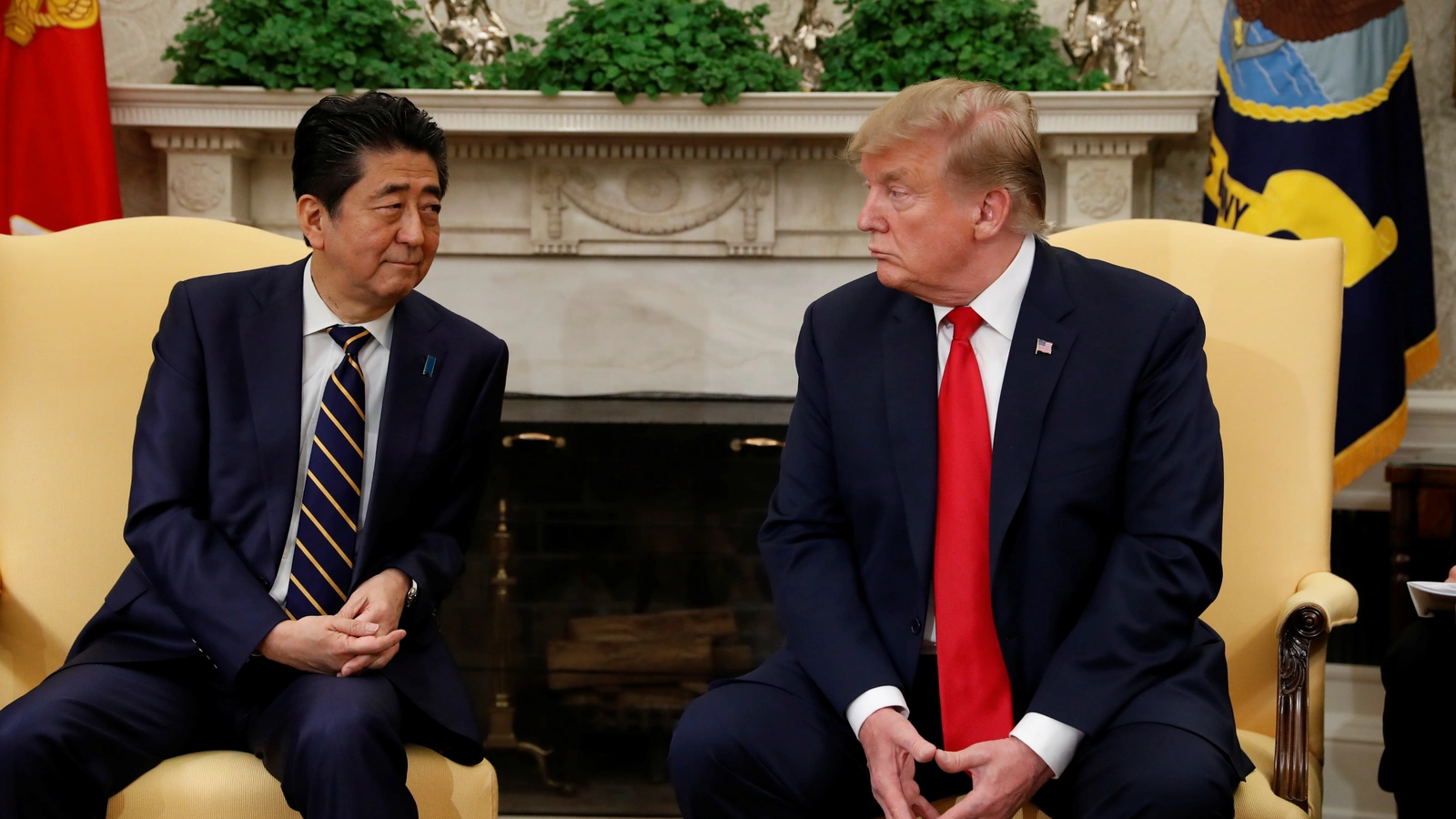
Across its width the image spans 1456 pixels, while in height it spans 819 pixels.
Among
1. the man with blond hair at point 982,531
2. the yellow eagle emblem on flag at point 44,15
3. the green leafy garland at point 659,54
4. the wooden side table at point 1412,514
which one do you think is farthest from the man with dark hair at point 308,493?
the wooden side table at point 1412,514

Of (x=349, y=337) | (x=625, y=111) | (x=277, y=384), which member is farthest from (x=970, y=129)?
(x=625, y=111)

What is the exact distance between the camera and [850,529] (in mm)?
1879

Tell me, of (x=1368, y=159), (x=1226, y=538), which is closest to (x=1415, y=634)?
(x=1226, y=538)

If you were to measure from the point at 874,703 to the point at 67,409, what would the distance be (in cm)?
141

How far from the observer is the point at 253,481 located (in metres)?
1.81

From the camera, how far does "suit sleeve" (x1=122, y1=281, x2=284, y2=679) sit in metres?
1.70

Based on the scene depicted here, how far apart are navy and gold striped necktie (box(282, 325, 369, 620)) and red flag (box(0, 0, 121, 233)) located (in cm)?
162

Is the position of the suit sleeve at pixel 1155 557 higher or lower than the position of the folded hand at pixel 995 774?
higher

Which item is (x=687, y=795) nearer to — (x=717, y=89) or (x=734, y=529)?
(x=734, y=529)

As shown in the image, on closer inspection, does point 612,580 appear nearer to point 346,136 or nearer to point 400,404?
point 400,404

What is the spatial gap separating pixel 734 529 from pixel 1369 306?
1.65m

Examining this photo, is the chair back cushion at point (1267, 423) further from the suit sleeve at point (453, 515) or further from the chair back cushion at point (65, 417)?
the chair back cushion at point (65, 417)

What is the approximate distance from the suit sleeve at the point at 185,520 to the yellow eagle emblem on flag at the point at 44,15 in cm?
160

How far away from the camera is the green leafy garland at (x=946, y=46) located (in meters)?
3.12
